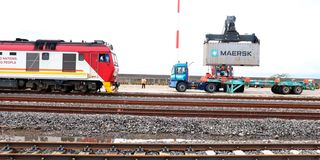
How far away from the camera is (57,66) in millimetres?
20500

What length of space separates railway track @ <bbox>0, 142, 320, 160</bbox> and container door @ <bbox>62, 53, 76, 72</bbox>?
13.2m

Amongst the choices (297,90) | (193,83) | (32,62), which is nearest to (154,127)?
(32,62)

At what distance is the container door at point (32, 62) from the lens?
67.7ft

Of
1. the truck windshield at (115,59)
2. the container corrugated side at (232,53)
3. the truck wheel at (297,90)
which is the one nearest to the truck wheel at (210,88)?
the container corrugated side at (232,53)

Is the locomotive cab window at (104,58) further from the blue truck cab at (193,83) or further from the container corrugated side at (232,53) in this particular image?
the container corrugated side at (232,53)

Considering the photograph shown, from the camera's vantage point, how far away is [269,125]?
11398 millimetres

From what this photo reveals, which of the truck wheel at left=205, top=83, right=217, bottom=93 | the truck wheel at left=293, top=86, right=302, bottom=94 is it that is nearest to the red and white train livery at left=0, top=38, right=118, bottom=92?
the truck wheel at left=205, top=83, right=217, bottom=93

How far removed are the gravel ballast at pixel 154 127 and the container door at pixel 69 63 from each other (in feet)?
28.8

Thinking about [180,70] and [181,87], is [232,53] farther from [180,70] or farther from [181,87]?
[181,87]

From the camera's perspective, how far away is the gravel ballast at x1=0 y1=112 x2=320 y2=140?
34.1 ft

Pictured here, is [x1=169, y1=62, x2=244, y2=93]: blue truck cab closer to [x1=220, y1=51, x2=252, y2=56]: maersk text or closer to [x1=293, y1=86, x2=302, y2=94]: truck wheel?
[x1=293, y1=86, x2=302, y2=94]: truck wheel

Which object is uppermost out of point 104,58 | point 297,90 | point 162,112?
point 104,58

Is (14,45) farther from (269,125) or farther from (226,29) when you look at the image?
(226,29)

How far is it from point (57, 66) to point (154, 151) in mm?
14584
